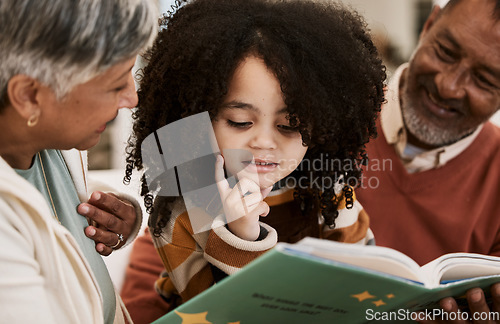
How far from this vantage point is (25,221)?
32.0 inches

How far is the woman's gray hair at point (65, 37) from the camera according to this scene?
2.35 ft

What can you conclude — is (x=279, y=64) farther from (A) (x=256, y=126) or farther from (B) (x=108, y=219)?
(B) (x=108, y=219)

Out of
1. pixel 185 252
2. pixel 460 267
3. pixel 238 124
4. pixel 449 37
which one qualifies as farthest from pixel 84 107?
pixel 449 37

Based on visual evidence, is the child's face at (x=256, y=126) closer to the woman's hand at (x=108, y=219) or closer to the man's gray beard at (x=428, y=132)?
the woman's hand at (x=108, y=219)

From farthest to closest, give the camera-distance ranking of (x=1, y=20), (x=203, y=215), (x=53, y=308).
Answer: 1. (x=203, y=215)
2. (x=53, y=308)
3. (x=1, y=20)

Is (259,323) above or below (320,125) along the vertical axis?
below

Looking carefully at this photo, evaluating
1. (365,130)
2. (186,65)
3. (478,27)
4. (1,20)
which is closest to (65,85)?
(1,20)

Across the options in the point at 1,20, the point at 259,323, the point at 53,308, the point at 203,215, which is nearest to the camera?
the point at 1,20

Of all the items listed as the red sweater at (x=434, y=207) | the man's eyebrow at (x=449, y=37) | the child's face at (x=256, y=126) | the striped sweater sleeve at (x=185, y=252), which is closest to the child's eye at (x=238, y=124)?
the child's face at (x=256, y=126)

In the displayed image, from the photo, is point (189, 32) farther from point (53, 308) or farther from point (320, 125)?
point (53, 308)

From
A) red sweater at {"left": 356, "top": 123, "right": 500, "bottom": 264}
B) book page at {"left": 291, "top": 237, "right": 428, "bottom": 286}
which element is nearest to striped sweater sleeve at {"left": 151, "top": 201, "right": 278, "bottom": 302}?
book page at {"left": 291, "top": 237, "right": 428, "bottom": 286}

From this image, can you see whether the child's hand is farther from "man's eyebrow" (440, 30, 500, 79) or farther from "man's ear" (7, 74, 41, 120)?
"man's eyebrow" (440, 30, 500, 79)

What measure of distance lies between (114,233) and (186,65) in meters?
0.41

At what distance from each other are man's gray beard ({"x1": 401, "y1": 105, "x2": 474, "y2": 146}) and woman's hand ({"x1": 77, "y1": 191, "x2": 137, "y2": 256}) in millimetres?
979
